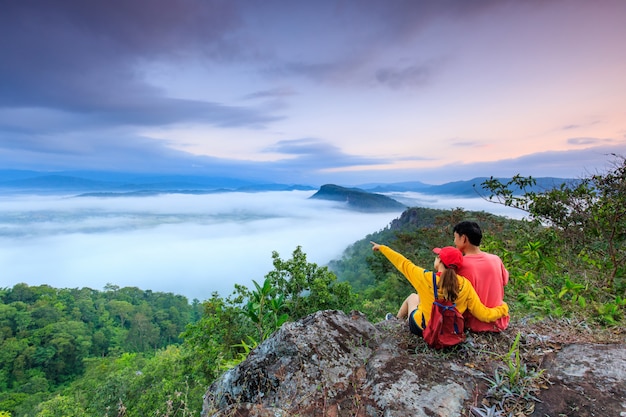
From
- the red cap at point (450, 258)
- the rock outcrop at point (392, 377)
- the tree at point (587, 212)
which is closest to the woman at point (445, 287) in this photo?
the red cap at point (450, 258)

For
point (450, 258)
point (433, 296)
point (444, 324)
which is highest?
point (450, 258)

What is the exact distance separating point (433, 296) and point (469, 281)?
379mm

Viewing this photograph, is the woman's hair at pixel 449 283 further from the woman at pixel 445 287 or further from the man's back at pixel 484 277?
the man's back at pixel 484 277

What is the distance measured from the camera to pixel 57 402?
73.3 feet

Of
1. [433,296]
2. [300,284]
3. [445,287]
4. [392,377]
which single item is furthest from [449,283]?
[300,284]

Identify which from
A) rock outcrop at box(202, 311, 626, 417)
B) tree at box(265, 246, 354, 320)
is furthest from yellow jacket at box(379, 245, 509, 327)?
tree at box(265, 246, 354, 320)

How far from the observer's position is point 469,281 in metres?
2.91

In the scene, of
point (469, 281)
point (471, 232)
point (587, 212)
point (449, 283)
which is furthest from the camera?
point (587, 212)

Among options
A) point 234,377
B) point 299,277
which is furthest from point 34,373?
point 234,377

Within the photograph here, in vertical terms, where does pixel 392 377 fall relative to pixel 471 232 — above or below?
below

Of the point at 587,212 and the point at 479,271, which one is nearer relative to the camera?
the point at 479,271

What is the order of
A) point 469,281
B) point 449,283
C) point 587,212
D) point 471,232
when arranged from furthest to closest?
1. point 587,212
2. point 471,232
3. point 469,281
4. point 449,283

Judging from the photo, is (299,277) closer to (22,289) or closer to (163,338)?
(163,338)

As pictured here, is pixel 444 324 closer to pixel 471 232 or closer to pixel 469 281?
pixel 469 281
